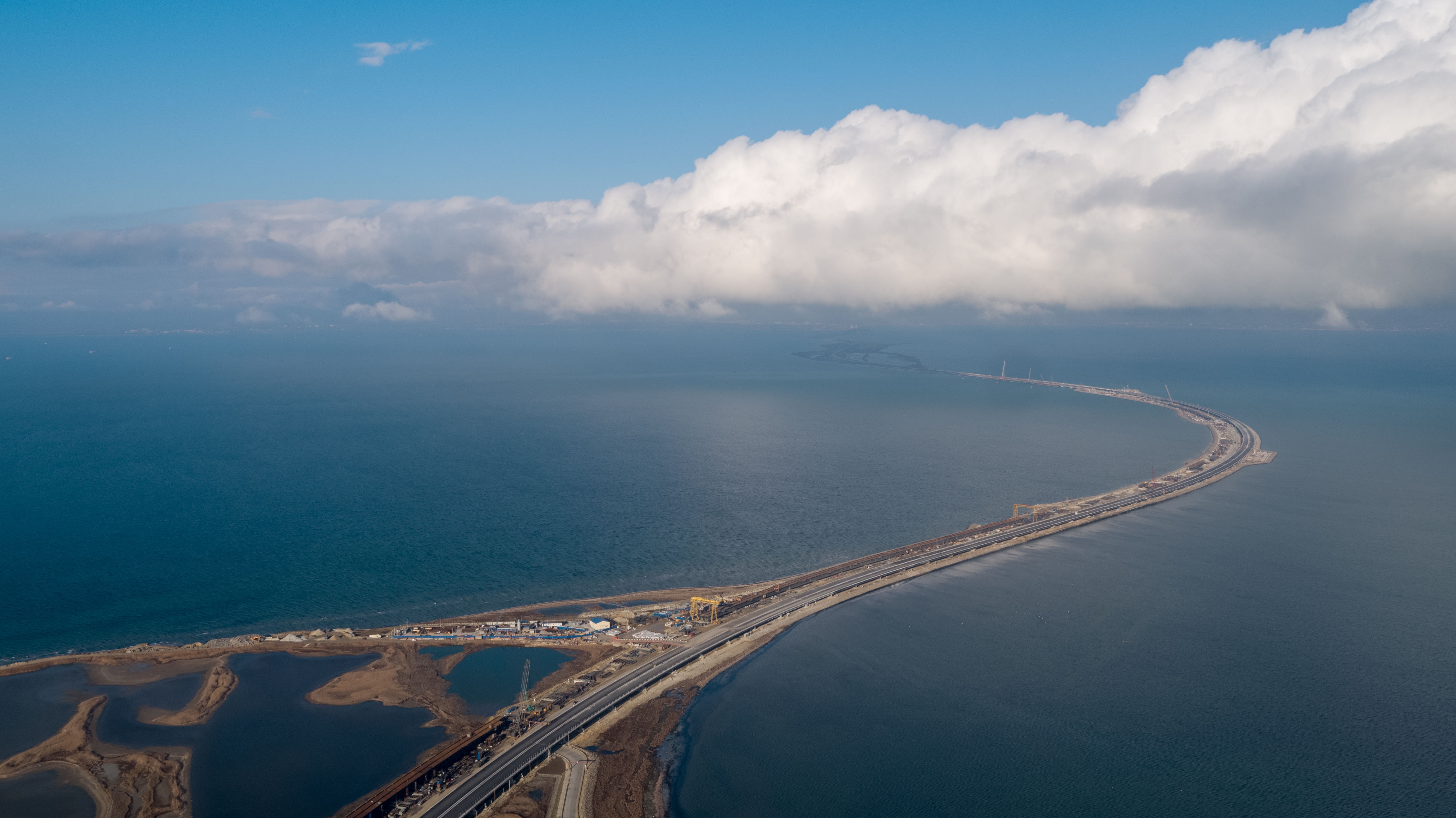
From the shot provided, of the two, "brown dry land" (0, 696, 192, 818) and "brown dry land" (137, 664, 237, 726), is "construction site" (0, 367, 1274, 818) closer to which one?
"brown dry land" (137, 664, 237, 726)

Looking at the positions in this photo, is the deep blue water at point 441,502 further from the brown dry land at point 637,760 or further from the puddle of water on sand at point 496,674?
the brown dry land at point 637,760

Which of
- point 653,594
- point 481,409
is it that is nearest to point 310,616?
point 653,594

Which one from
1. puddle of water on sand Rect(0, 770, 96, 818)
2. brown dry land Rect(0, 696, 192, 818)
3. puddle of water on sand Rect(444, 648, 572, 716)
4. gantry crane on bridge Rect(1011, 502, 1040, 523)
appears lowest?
puddle of water on sand Rect(0, 770, 96, 818)

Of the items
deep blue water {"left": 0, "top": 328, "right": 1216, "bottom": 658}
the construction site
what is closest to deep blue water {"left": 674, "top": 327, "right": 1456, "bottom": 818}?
the construction site

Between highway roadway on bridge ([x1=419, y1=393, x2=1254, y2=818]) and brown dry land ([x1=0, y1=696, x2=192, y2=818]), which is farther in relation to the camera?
highway roadway on bridge ([x1=419, y1=393, x2=1254, y2=818])

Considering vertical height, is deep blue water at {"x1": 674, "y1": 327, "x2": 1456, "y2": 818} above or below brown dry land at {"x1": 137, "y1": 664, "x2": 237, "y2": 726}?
above

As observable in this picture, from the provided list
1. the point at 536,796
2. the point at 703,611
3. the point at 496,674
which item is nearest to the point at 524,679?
the point at 496,674
